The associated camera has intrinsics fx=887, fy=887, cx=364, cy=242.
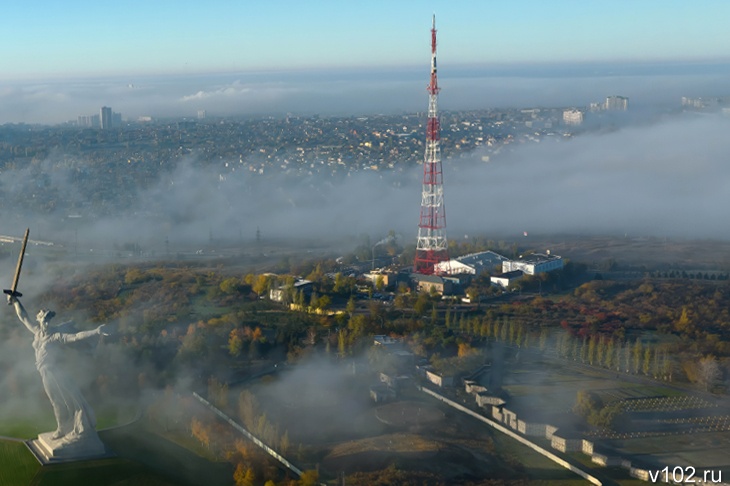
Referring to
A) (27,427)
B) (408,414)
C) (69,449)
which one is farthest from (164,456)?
(408,414)

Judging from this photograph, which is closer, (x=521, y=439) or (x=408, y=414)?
(x=521, y=439)

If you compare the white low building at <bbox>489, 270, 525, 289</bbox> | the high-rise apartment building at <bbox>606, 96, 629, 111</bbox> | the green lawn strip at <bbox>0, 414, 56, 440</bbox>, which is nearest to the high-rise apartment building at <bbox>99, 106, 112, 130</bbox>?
the high-rise apartment building at <bbox>606, 96, 629, 111</bbox>

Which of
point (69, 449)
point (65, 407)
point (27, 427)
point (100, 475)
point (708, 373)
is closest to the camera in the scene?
point (100, 475)

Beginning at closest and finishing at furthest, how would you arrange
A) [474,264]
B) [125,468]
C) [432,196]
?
[125,468], [432,196], [474,264]

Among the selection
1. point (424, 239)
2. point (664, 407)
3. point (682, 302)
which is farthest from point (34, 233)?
point (664, 407)

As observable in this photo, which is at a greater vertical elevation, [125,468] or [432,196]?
[432,196]

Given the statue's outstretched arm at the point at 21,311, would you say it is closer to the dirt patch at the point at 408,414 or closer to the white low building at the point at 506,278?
the dirt patch at the point at 408,414

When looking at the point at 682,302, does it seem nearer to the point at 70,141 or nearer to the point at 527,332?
the point at 527,332

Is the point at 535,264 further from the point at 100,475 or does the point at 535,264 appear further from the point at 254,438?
the point at 100,475
